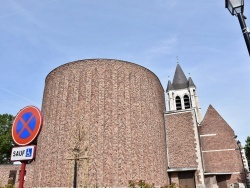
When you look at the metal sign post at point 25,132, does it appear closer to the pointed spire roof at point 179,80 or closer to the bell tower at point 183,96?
the bell tower at point 183,96

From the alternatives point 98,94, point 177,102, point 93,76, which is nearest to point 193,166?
point 98,94

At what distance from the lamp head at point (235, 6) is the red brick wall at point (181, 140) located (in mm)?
18949

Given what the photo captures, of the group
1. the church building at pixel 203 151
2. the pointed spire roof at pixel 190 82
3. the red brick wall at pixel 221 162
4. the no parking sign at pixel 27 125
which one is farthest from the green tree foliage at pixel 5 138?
the no parking sign at pixel 27 125

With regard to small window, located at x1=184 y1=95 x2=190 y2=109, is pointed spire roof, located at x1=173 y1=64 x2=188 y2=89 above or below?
above

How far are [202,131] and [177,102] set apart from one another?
68.1 ft

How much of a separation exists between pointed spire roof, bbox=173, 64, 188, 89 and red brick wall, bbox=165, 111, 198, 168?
24.6 meters

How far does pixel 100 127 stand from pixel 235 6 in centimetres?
1534

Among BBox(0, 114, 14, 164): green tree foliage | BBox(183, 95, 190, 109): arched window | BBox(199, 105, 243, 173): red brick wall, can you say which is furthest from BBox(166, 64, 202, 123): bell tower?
BBox(0, 114, 14, 164): green tree foliage

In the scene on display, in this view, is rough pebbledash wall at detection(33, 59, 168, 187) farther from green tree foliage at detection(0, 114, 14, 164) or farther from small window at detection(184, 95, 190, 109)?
small window at detection(184, 95, 190, 109)

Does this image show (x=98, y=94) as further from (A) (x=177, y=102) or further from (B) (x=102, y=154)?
(A) (x=177, y=102)

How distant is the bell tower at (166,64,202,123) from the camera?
45.8 metres

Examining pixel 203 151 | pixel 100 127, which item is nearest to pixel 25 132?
pixel 100 127

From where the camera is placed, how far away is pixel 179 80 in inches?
1948

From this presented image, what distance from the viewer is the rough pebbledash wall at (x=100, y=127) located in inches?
703
